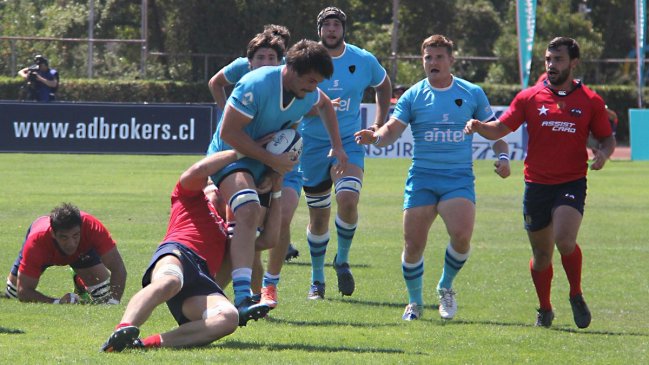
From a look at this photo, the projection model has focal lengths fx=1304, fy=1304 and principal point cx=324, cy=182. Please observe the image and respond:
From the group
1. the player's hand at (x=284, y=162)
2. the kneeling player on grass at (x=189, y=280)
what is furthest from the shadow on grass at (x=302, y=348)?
the player's hand at (x=284, y=162)

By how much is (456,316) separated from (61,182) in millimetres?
14097

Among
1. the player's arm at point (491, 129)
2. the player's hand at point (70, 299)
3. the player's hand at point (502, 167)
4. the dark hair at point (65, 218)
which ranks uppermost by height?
the player's arm at point (491, 129)

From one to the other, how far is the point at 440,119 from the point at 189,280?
300cm

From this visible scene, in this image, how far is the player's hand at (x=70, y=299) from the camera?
1036 centimetres

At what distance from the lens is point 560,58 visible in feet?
31.6

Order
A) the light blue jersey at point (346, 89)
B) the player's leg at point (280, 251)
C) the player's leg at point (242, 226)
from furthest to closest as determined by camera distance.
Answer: the light blue jersey at point (346, 89) → the player's leg at point (280, 251) → the player's leg at point (242, 226)

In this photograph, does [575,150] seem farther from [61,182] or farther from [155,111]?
[155,111]

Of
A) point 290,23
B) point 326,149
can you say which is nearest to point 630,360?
point 326,149

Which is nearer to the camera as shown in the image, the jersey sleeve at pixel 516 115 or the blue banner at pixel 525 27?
the jersey sleeve at pixel 516 115

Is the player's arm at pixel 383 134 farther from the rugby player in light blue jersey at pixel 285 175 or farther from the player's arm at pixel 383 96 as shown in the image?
the player's arm at pixel 383 96

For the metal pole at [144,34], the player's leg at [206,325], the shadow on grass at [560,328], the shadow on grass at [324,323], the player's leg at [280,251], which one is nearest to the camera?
the player's leg at [206,325]

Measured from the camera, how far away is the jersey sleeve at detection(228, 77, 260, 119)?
27.0ft

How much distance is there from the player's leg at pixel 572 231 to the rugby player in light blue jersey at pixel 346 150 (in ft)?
6.53

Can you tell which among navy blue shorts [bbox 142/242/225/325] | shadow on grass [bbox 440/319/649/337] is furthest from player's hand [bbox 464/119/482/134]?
navy blue shorts [bbox 142/242/225/325]
